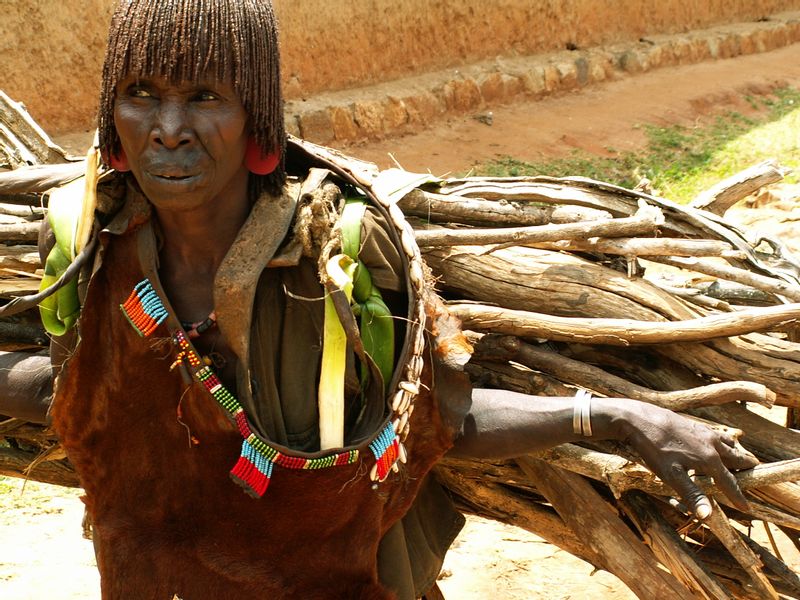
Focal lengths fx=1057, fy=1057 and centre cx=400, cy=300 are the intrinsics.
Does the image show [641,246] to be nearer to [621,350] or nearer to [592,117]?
[621,350]

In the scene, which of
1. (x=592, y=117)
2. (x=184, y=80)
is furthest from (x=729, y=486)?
(x=592, y=117)

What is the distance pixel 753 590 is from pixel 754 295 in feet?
2.56

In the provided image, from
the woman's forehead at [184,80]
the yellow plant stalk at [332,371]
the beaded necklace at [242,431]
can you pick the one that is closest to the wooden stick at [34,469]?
the beaded necklace at [242,431]

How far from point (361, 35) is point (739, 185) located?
217 inches

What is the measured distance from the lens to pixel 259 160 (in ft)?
6.59

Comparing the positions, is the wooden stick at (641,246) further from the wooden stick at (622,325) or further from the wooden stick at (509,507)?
the wooden stick at (509,507)

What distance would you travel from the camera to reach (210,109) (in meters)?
1.87

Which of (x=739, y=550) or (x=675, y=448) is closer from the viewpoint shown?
(x=675, y=448)

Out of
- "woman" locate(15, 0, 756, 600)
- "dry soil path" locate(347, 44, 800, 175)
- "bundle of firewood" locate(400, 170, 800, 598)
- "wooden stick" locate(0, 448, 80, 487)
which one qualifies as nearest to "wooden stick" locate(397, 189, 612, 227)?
"bundle of firewood" locate(400, 170, 800, 598)

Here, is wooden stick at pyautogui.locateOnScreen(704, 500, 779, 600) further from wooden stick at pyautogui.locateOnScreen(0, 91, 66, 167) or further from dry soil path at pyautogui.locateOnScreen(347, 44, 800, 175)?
dry soil path at pyautogui.locateOnScreen(347, 44, 800, 175)

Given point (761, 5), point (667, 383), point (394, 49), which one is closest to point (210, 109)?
point (667, 383)

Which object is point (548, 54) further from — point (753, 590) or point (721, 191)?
point (753, 590)

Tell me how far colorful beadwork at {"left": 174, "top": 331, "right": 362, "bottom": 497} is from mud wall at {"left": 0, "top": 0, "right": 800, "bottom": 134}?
16.5 ft

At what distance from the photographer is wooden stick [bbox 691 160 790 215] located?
3107mm
